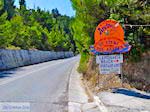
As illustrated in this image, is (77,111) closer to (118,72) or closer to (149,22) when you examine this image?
(118,72)

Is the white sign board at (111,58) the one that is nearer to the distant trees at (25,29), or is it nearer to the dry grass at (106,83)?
the dry grass at (106,83)

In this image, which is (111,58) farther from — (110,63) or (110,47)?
(110,47)

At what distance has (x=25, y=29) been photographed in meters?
68.9

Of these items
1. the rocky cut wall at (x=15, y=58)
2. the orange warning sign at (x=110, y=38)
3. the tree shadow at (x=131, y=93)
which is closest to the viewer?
the tree shadow at (x=131, y=93)

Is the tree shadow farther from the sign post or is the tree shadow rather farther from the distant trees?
the distant trees

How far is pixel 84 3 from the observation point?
18266 mm

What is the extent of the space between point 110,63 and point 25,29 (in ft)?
183

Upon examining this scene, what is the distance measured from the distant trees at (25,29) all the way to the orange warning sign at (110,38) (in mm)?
18103

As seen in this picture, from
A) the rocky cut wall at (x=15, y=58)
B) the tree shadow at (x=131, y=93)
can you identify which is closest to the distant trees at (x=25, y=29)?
the rocky cut wall at (x=15, y=58)

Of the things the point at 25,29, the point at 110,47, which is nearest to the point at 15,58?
the point at 25,29

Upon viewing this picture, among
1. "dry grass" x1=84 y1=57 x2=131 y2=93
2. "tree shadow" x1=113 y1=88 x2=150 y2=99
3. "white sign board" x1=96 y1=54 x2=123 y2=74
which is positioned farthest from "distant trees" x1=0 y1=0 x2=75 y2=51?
"tree shadow" x1=113 y1=88 x2=150 y2=99

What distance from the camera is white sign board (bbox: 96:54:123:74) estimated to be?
14.3 metres

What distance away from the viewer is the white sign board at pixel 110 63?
14.3 metres

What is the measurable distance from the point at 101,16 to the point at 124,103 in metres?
7.63
